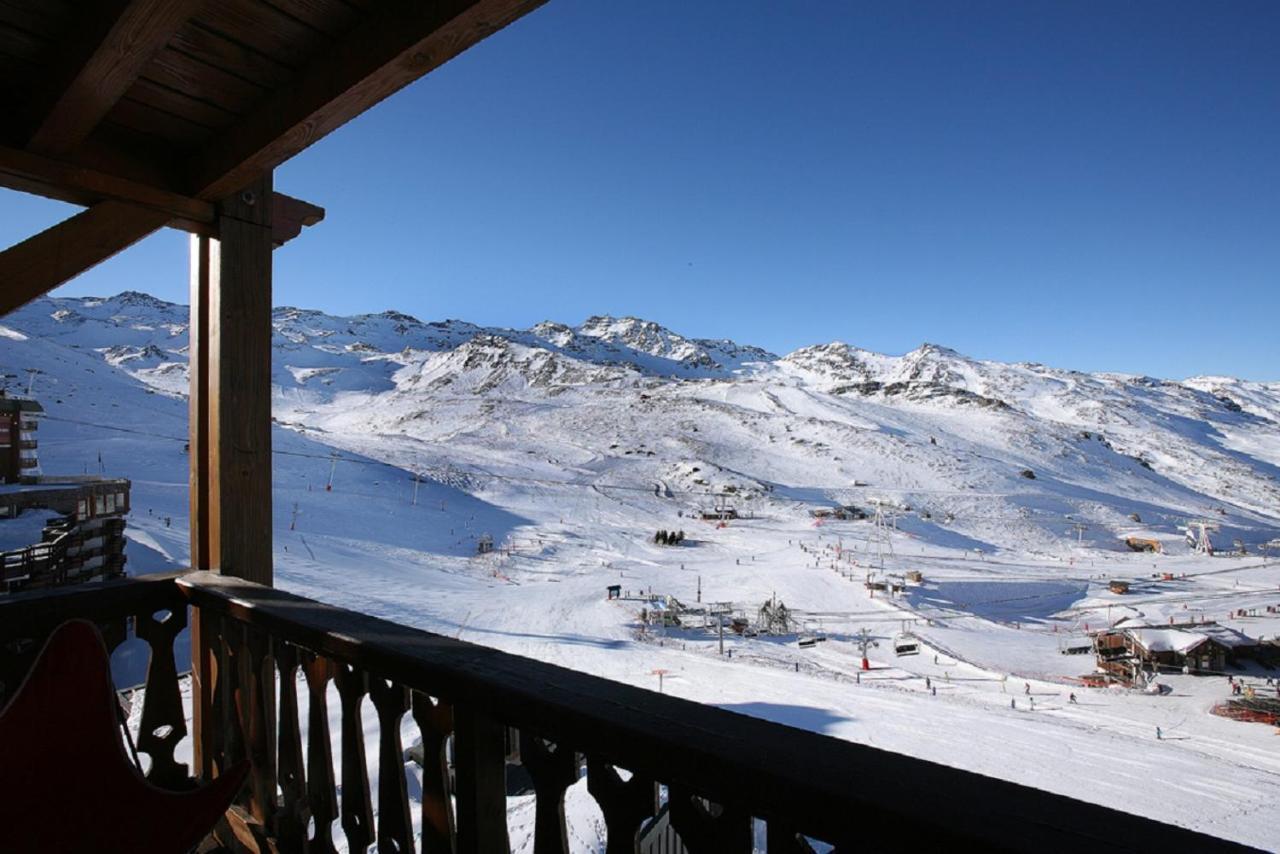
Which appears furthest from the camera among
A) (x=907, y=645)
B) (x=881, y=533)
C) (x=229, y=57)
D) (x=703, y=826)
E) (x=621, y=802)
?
(x=881, y=533)

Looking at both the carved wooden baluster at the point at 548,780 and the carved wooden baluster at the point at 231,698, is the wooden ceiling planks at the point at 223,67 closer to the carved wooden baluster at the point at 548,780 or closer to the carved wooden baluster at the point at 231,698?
the carved wooden baluster at the point at 548,780

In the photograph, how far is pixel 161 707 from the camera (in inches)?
89.4

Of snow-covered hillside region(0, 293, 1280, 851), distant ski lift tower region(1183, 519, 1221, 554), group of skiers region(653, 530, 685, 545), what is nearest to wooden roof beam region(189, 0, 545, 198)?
snow-covered hillside region(0, 293, 1280, 851)

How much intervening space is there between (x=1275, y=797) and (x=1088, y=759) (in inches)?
113

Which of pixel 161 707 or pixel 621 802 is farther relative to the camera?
pixel 161 707

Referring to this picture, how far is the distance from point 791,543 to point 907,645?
13042 mm

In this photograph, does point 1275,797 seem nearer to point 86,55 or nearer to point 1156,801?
point 1156,801

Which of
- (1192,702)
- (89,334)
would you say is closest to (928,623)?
(1192,702)

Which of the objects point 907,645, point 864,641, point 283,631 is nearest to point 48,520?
point 283,631

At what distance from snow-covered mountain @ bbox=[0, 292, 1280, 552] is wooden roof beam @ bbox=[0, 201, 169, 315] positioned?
39066 mm

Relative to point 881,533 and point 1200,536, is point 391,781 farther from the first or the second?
point 1200,536

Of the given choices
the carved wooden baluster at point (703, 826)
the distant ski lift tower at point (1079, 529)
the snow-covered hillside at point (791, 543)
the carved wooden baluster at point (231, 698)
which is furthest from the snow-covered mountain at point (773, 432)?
the carved wooden baluster at point (703, 826)

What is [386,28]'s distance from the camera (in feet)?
4.97

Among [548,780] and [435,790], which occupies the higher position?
[548,780]
